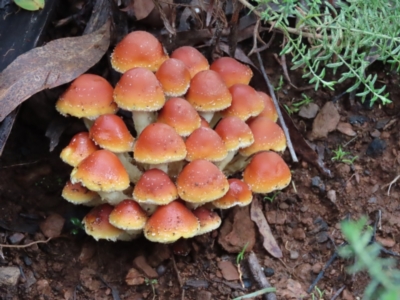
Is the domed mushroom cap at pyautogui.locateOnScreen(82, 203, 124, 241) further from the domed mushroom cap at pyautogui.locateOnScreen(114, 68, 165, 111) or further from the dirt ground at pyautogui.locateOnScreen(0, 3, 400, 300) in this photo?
the domed mushroom cap at pyautogui.locateOnScreen(114, 68, 165, 111)

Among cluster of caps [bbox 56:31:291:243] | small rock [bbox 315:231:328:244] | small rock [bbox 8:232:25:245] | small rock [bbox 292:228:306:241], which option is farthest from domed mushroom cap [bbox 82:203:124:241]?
small rock [bbox 315:231:328:244]


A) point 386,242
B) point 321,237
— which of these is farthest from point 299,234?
point 386,242

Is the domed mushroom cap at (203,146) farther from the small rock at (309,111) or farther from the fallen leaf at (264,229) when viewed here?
the small rock at (309,111)

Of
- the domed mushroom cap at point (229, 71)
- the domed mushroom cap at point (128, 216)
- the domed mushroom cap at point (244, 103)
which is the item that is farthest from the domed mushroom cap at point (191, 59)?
the domed mushroom cap at point (128, 216)

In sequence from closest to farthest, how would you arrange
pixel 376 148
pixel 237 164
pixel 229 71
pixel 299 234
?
pixel 229 71
pixel 237 164
pixel 299 234
pixel 376 148

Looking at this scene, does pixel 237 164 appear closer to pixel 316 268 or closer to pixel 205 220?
pixel 205 220

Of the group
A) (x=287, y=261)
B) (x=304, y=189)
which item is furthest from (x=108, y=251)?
(x=304, y=189)

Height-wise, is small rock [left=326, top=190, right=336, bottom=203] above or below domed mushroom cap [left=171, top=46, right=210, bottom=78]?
below
